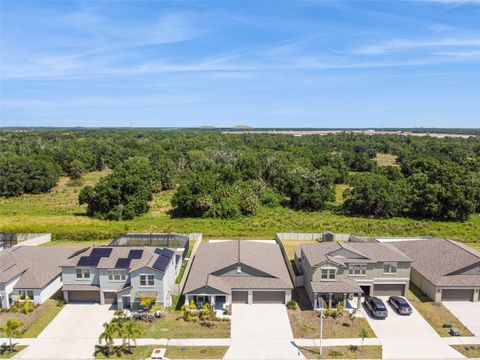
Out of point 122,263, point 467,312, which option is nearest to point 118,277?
point 122,263

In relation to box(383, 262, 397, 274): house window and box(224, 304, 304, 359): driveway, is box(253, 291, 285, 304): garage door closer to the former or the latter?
box(224, 304, 304, 359): driveway

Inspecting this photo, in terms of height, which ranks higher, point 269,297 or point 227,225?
point 227,225

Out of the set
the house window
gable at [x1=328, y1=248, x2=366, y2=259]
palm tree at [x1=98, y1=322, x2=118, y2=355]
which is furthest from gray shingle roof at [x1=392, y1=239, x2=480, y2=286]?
palm tree at [x1=98, y1=322, x2=118, y2=355]

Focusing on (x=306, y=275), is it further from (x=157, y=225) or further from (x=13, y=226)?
(x=13, y=226)

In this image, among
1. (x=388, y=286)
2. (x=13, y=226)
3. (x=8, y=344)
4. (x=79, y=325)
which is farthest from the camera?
(x=13, y=226)

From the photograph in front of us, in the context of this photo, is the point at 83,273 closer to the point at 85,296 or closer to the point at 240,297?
the point at 85,296

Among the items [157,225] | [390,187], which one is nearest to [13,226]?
[157,225]
